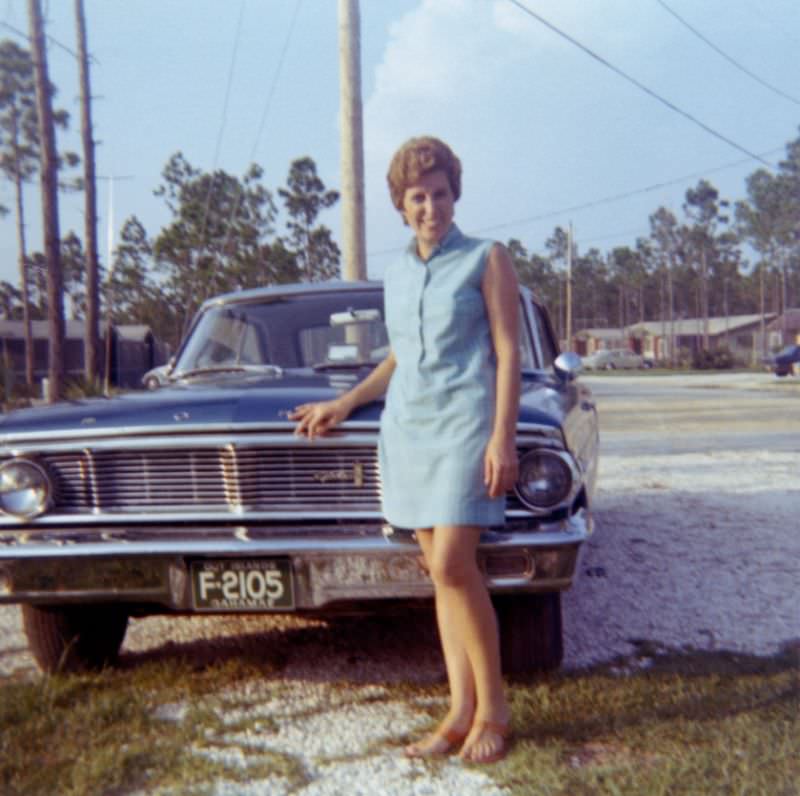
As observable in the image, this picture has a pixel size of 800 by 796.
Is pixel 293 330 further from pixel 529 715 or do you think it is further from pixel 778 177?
pixel 778 177

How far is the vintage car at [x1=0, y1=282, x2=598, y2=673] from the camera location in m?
3.17

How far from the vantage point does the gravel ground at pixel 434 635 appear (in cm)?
299

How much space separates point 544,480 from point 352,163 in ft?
20.0

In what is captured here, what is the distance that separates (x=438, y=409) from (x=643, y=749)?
3.87 ft

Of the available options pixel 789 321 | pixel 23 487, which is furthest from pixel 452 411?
pixel 789 321

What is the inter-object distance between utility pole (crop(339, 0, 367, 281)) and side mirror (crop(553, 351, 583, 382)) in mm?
4408

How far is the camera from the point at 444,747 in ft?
9.55

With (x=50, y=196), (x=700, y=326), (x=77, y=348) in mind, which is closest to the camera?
(x=50, y=196)

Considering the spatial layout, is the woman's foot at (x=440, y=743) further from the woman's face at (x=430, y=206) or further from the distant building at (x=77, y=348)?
the distant building at (x=77, y=348)

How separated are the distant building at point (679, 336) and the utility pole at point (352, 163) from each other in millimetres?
69878

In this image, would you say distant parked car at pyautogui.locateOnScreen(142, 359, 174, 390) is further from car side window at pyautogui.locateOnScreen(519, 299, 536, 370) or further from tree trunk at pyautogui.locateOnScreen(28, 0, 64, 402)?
tree trunk at pyautogui.locateOnScreen(28, 0, 64, 402)

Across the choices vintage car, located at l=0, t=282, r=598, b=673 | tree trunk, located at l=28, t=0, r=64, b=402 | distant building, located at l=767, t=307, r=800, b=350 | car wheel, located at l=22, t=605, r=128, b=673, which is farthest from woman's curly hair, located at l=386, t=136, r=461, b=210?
distant building, located at l=767, t=307, r=800, b=350

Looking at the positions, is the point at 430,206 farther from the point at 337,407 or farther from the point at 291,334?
the point at 291,334

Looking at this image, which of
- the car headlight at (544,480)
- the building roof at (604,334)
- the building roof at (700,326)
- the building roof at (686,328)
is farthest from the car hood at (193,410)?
the building roof at (604,334)
